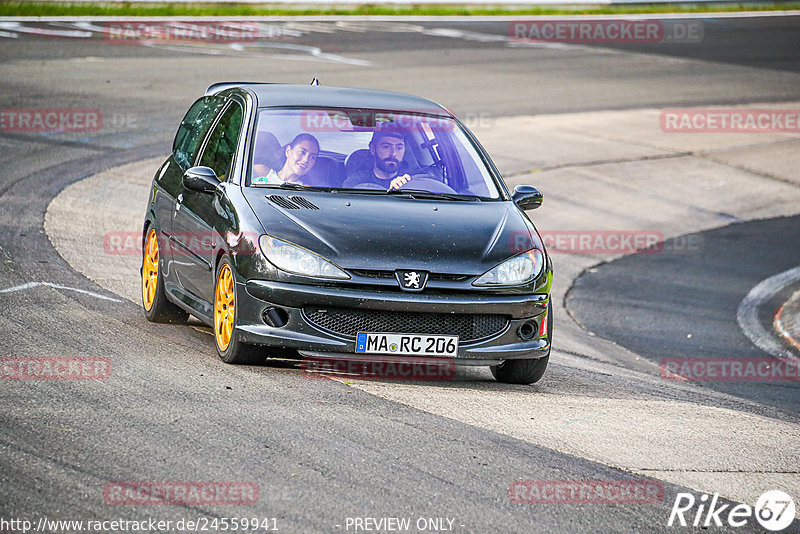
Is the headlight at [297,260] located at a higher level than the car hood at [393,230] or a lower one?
lower

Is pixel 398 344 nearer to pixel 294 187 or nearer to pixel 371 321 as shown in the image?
pixel 371 321

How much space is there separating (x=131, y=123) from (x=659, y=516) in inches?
545

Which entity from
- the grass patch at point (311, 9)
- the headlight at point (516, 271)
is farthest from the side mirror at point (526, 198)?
the grass patch at point (311, 9)

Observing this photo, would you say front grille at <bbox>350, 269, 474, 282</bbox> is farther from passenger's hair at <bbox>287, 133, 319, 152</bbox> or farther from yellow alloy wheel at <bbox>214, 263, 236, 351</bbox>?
passenger's hair at <bbox>287, 133, 319, 152</bbox>

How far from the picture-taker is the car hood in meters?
7.07

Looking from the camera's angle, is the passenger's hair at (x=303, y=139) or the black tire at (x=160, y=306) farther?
the black tire at (x=160, y=306)

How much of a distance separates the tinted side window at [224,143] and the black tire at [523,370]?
7.12ft

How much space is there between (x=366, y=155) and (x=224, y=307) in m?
1.44

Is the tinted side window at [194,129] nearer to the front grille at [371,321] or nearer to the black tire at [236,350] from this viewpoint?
the black tire at [236,350]

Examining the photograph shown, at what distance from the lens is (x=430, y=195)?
313 inches

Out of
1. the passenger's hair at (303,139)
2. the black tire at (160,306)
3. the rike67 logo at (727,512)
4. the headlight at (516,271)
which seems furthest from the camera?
the black tire at (160,306)

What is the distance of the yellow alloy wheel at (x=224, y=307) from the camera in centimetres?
732

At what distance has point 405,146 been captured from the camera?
27.1 feet

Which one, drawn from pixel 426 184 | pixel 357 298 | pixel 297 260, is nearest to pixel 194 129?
pixel 426 184
